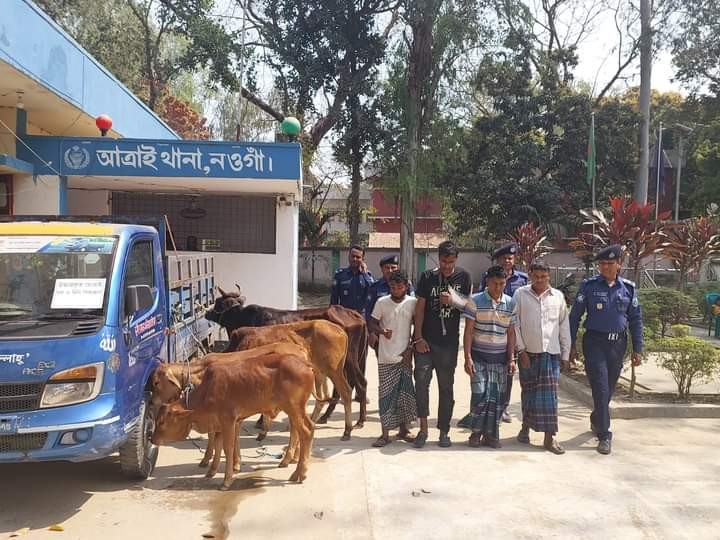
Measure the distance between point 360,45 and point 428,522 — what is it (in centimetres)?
2110

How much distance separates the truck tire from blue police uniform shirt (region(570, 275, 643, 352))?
3951 mm

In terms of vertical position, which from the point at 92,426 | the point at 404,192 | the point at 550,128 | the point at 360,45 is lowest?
the point at 92,426

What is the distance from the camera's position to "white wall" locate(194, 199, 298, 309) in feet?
38.5

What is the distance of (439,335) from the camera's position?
588 centimetres

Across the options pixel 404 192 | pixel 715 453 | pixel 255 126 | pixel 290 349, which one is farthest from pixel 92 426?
pixel 255 126

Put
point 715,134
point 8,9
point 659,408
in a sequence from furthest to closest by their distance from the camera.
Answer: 1. point 715,134
2. point 8,9
3. point 659,408

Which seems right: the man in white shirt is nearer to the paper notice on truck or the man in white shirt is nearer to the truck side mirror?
the truck side mirror

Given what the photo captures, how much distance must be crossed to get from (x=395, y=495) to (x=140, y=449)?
193 centimetres

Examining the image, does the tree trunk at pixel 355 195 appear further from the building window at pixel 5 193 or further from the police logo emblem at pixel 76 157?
the building window at pixel 5 193

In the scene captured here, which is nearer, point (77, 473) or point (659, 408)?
point (77, 473)

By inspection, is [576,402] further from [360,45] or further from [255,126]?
[255,126]

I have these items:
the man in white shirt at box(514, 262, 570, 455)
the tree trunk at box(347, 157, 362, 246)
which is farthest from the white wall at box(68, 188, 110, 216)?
the tree trunk at box(347, 157, 362, 246)

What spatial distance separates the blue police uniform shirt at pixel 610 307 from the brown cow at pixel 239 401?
9.21 ft

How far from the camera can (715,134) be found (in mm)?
27047
